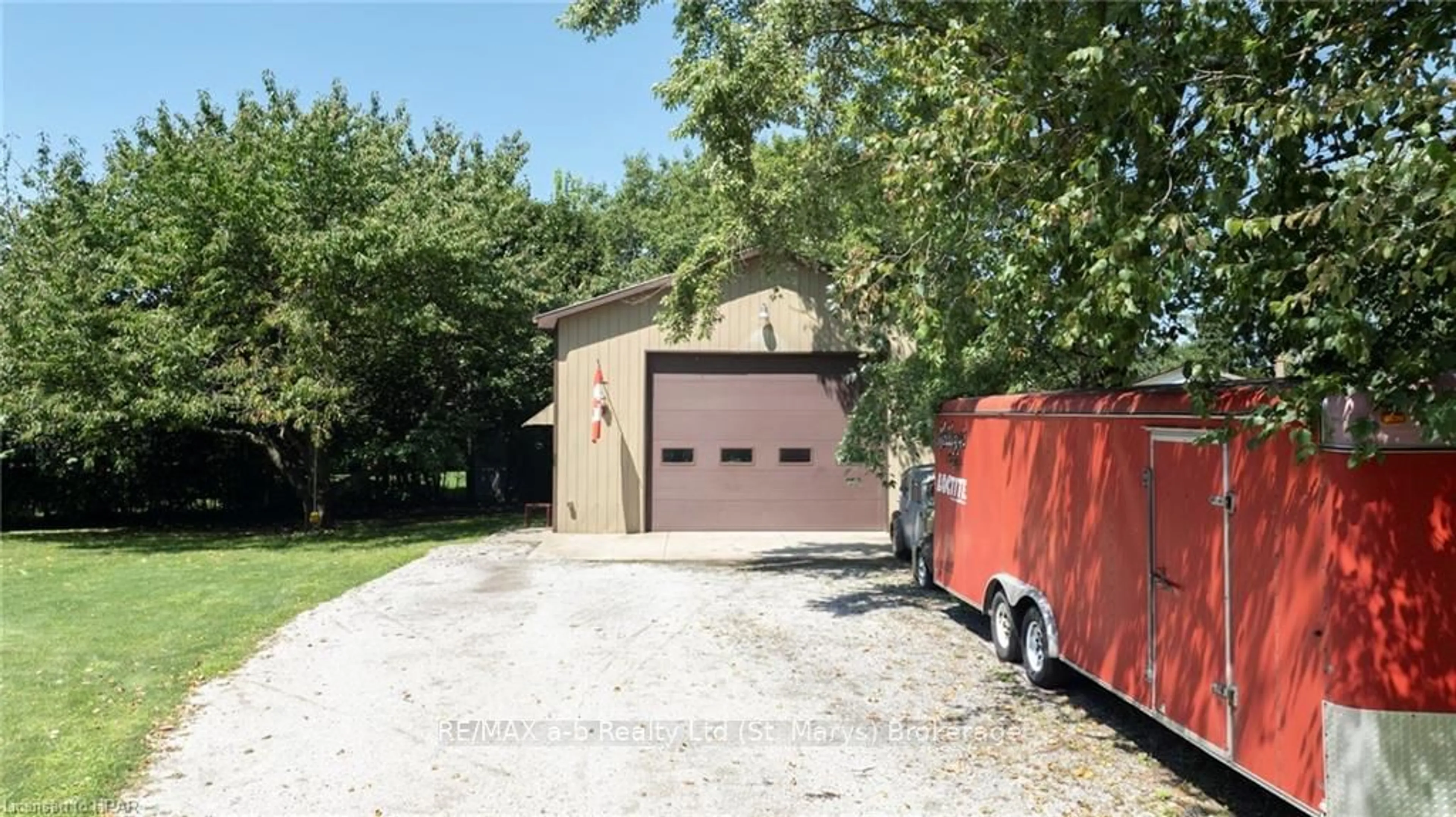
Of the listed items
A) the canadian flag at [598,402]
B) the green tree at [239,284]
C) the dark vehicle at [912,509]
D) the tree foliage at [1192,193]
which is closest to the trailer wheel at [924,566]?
the dark vehicle at [912,509]

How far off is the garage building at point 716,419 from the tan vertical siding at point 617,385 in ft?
0.07

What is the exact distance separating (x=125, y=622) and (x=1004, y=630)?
860 cm

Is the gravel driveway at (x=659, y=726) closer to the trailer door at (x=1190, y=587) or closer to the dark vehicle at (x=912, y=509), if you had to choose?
the trailer door at (x=1190, y=587)

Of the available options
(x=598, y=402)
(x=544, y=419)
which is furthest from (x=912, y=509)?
(x=544, y=419)

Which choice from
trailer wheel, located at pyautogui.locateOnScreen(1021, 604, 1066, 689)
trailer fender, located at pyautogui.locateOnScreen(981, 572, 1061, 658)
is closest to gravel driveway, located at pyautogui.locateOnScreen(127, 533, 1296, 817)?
trailer wheel, located at pyautogui.locateOnScreen(1021, 604, 1066, 689)

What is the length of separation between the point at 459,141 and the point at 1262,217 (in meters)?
25.7

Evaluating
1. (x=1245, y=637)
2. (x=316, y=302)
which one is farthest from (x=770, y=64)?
(x=316, y=302)

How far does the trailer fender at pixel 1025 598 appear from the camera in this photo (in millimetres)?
6539

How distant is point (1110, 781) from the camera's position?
5.18 metres

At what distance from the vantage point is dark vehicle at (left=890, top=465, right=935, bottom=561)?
36.0 ft

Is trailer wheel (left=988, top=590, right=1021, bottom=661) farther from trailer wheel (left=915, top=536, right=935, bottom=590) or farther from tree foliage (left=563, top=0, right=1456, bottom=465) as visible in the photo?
trailer wheel (left=915, top=536, right=935, bottom=590)

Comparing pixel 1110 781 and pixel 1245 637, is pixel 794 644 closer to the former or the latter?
pixel 1110 781

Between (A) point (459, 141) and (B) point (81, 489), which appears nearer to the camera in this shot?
(B) point (81, 489)

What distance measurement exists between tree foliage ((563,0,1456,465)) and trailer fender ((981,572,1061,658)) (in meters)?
1.85
